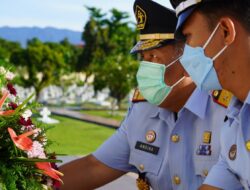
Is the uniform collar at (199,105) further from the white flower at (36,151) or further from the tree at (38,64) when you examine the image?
the tree at (38,64)

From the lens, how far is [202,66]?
4.88 ft

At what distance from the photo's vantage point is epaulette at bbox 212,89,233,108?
6.39 ft

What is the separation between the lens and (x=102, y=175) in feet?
7.63

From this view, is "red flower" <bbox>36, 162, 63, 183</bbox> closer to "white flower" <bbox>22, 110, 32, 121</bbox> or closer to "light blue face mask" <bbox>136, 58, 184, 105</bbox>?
"white flower" <bbox>22, 110, 32, 121</bbox>

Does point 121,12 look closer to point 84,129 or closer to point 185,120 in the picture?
point 84,129

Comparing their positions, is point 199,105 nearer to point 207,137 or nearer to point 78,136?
point 207,137

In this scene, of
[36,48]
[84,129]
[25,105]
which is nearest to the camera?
[25,105]

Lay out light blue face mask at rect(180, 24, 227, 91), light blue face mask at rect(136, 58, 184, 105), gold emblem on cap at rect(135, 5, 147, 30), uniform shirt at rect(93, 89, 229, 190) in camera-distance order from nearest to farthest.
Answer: light blue face mask at rect(180, 24, 227, 91) < uniform shirt at rect(93, 89, 229, 190) < light blue face mask at rect(136, 58, 184, 105) < gold emblem on cap at rect(135, 5, 147, 30)

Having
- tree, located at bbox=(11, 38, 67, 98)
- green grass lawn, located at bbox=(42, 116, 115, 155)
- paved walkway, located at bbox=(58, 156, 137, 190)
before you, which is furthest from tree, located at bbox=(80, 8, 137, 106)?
paved walkway, located at bbox=(58, 156, 137, 190)

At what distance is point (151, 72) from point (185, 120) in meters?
0.24

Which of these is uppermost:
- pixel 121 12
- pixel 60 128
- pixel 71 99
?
pixel 121 12

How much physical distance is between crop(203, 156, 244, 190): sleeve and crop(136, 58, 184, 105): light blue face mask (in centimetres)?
61

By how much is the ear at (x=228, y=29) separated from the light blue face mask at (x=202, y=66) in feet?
0.07

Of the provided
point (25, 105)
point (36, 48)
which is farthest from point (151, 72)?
point (36, 48)
